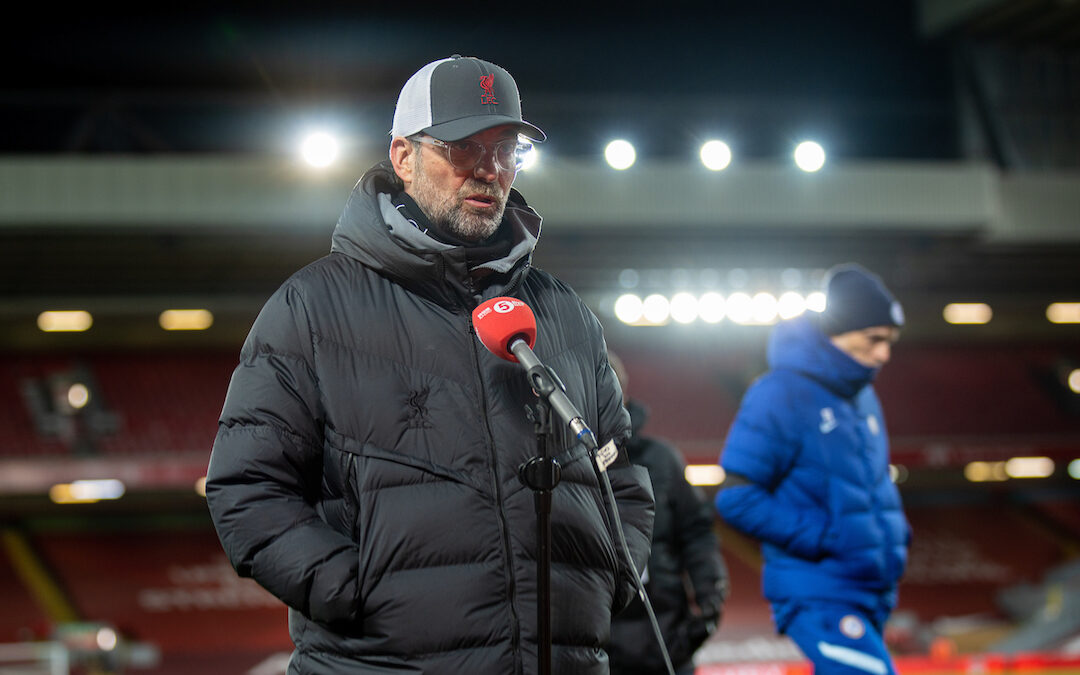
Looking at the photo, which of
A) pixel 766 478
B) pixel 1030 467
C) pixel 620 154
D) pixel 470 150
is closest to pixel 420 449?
pixel 470 150

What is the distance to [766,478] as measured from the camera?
12.6 feet

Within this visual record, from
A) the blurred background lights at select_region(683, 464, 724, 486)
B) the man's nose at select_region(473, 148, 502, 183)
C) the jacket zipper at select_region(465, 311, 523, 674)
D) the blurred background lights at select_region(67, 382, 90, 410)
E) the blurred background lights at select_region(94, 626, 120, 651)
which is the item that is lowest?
the jacket zipper at select_region(465, 311, 523, 674)

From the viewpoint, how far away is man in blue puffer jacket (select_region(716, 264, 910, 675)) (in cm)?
371

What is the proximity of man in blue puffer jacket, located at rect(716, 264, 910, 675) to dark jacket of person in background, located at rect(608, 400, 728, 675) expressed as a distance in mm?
403

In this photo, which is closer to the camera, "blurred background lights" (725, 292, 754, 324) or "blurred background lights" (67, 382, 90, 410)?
"blurred background lights" (725, 292, 754, 324)

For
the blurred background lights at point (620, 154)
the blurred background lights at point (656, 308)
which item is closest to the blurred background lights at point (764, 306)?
the blurred background lights at point (656, 308)

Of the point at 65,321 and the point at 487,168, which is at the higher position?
the point at 65,321

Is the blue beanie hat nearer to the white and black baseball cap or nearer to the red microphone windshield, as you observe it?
the white and black baseball cap

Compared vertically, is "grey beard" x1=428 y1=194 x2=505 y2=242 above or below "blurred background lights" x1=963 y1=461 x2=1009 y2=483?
below

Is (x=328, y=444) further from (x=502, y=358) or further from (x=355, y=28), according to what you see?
(x=355, y=28)

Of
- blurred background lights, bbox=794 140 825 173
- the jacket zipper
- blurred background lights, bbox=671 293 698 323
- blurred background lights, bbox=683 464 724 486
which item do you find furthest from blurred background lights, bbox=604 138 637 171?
the jacket zipper

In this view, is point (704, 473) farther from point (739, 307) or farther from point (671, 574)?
point (671, 574)

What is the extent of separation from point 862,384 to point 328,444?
8.23 ft

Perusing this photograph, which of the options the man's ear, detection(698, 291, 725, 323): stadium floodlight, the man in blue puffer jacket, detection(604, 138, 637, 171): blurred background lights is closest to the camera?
the man's ear
